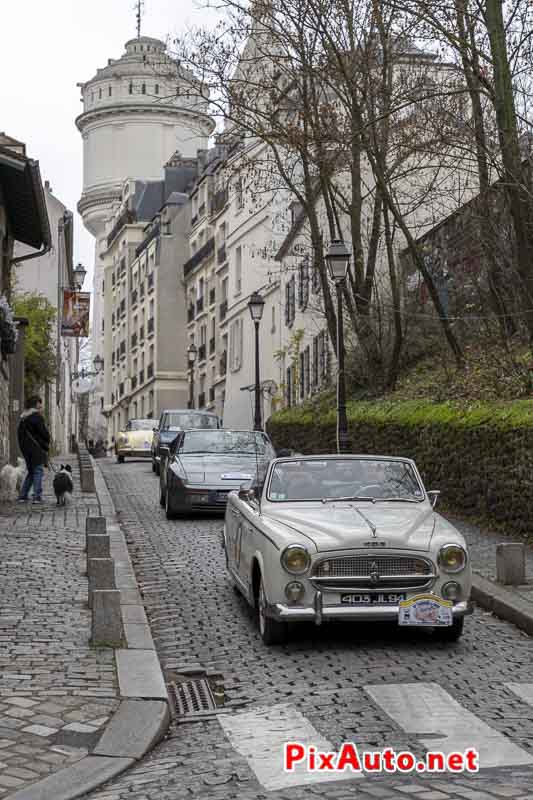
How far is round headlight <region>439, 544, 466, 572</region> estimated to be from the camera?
9.73 meters

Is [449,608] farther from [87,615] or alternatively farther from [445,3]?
[445,3]

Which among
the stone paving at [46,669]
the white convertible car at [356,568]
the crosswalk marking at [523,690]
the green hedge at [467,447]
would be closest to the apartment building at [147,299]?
the green hedge at [467,447]

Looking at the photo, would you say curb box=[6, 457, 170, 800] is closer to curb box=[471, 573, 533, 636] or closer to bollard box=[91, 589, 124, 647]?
bollard box=[91, 589, 124, 647]

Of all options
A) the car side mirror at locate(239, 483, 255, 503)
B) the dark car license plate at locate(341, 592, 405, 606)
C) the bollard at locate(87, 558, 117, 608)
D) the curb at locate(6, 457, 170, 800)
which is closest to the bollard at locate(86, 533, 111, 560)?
the bollard at locate(87, 558, 117, 608)

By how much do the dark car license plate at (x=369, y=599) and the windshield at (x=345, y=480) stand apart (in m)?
1.61

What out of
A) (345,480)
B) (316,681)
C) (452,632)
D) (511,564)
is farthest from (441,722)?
(511,564)

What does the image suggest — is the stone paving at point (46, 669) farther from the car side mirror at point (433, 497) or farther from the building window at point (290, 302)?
the building window at point (290, 302)

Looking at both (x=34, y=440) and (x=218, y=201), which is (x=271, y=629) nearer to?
(x=34, y=440)

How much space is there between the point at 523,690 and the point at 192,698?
2166mm

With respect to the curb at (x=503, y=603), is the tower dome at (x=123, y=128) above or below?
above

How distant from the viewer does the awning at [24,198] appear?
19.9 metres

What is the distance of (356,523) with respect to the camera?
33.2 feet

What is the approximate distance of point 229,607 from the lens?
11.8 m

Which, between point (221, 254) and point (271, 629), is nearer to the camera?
point (271, 629)
